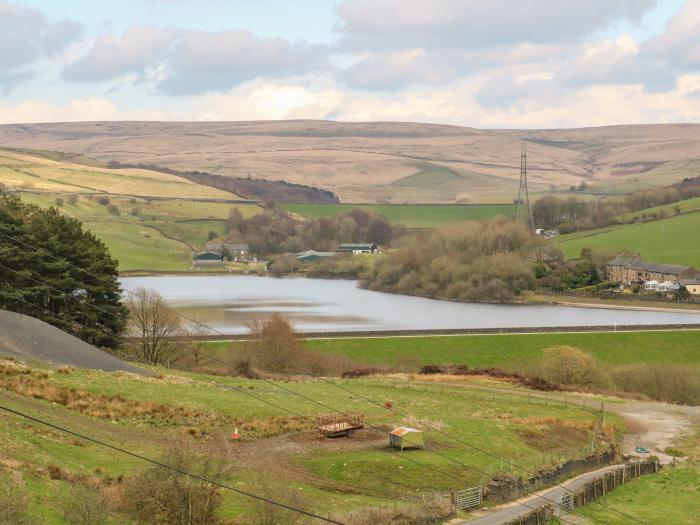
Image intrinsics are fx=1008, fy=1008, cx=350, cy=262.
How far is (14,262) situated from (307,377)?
15665mm

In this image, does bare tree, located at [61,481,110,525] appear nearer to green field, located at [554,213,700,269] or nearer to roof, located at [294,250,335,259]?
green field, located at [554,213,700,269]

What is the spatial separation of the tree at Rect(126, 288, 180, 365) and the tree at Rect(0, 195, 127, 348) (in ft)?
6.88

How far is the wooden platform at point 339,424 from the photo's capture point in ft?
105

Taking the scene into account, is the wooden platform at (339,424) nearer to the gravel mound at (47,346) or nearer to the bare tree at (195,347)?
the gravel mound at (47,346)

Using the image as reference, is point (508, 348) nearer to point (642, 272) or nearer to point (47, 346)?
point (47, 346)

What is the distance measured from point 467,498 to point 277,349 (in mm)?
30941

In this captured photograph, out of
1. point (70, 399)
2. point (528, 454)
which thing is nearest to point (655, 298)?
point (528, 454)

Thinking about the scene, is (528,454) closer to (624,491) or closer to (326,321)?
(624,491)

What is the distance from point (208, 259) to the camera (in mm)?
163250

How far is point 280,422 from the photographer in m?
33.3

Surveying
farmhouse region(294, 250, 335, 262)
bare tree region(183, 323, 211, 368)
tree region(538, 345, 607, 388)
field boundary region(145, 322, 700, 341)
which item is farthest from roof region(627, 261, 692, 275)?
bare tree region(183, 323, 211, 368)

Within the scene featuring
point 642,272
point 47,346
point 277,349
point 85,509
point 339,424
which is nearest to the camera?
point 85,509

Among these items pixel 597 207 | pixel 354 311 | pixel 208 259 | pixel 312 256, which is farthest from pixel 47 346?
pixel 597 207

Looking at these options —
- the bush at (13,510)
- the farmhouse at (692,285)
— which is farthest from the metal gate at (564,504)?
the farmhouse at (692,285)
